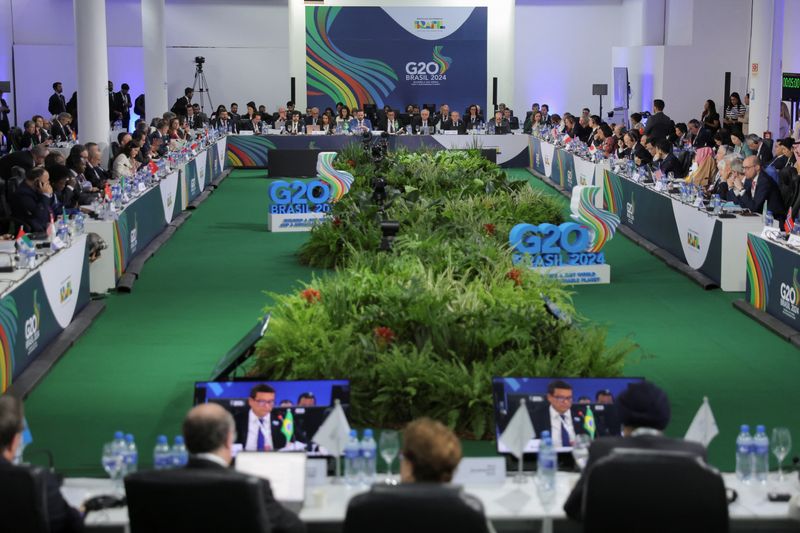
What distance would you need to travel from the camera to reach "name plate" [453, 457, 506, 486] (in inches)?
223

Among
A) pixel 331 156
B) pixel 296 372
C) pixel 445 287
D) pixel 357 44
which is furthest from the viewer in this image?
pixel 357 44

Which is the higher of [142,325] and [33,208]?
[33,208]

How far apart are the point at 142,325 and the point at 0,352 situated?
9.56 feet

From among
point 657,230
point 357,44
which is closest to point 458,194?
point 657,230

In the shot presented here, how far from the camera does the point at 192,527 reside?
4.36 meters

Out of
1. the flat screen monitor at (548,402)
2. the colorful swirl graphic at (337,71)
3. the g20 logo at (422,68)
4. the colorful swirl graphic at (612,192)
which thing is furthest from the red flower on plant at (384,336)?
the g20 logo at (422,68)

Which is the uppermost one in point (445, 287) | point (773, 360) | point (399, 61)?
point (399, 61)

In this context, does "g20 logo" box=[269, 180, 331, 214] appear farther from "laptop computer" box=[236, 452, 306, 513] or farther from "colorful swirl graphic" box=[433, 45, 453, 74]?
"colorful swirl graphic" box=[433, 45, 453, 74]

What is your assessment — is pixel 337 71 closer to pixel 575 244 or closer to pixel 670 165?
pixel 670 165

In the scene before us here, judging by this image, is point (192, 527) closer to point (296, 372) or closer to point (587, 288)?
point (296, 372)

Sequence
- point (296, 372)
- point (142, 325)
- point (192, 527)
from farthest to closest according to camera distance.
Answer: point (142, 325) < point (296, 372) < point (192, 527)

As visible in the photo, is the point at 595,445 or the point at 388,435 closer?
the point at 595,445

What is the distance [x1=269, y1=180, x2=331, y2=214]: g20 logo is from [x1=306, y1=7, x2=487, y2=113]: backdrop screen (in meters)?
14.4

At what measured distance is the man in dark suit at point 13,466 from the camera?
182 inches
